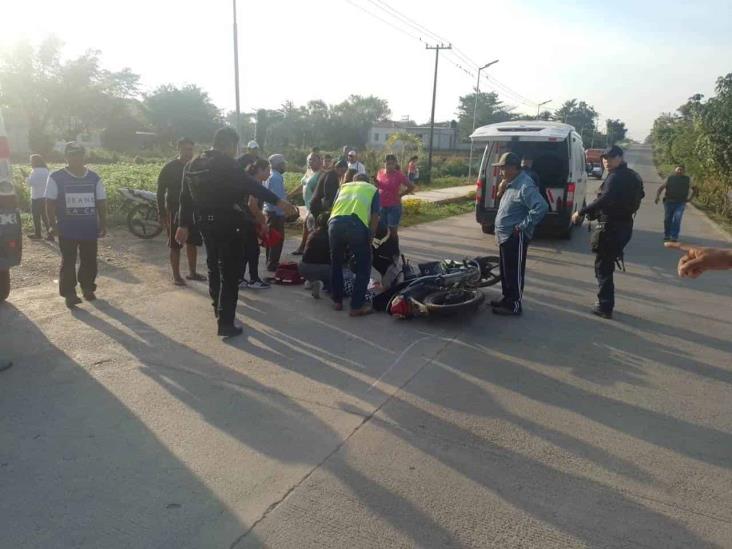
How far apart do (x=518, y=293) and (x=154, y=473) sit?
14.5ft

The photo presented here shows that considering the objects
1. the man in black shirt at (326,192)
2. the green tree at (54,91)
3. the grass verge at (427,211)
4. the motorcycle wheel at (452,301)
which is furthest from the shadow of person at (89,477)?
the green tree at (54,91)

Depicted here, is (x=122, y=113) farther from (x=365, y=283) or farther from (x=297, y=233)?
(x=365, y=283)

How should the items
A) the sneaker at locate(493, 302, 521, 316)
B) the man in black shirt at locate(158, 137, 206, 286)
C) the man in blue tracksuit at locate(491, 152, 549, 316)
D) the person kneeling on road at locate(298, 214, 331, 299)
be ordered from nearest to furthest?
the man in blue tracksuit at locate(491, 152, 549, 316) → the sneaker at locate(493, 302, 521, 316) → the person kneeling on road at locate(298, 214, 331, 299) → the man in black shirt at locate(158, 137, 206, 286)

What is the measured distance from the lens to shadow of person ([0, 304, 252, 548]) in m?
2.65

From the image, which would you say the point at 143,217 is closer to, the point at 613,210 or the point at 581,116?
the point at 613,210

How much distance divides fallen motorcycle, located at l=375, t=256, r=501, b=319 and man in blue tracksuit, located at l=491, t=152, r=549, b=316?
0.35m

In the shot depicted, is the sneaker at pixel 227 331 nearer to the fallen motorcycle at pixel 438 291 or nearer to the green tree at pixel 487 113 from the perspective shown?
the fallen motorcycle at pixel 438 291

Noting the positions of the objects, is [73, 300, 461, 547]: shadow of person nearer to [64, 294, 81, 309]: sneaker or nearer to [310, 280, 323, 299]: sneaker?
[64, 294, 81, 309]: sneaker

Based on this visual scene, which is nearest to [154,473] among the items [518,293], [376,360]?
[376,360]

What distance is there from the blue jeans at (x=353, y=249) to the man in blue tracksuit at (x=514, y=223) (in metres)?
1.52

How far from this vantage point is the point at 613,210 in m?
6.24

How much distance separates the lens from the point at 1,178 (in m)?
5.80

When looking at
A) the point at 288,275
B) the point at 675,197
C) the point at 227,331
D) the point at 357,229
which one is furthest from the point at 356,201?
the point at 675,197

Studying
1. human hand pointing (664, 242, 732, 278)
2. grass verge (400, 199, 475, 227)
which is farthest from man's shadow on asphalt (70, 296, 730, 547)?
grass verge (400, 199, 475, 227)
